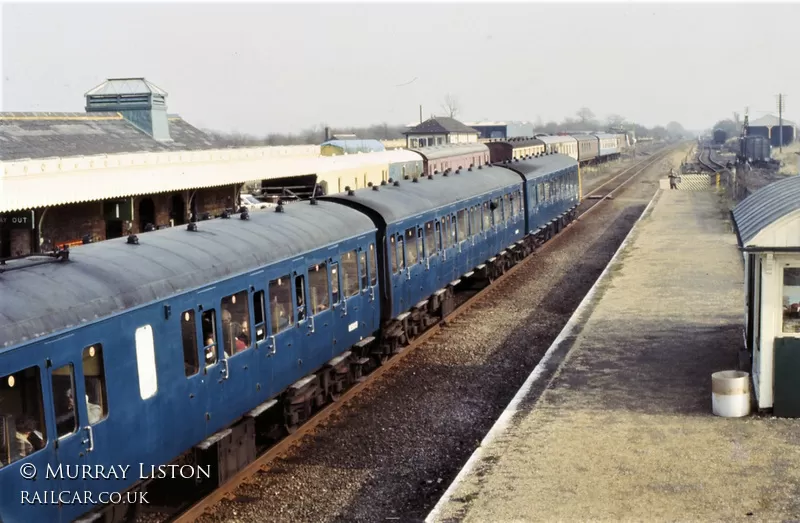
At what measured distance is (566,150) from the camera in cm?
7606

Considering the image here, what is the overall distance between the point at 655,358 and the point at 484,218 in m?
9.33

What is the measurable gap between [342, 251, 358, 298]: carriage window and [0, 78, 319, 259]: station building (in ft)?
8.43

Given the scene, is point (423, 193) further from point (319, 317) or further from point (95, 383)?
point (95, 383)

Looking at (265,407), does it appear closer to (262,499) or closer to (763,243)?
(262,499)

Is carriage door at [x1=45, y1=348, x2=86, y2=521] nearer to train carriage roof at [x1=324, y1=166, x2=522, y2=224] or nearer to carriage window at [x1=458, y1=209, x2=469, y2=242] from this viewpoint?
train carriage roof at [x1=324, y1=166, x2=522, y2=224]

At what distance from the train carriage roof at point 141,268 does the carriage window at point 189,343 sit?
12.0 inches

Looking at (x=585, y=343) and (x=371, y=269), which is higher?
(x=371, y=269)

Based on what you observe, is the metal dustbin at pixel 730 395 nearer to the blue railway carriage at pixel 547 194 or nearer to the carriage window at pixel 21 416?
the carriage window at pixel 21 416

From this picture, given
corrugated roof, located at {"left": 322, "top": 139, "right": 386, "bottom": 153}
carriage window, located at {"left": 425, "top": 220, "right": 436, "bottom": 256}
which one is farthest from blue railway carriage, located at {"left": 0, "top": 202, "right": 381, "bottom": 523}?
corrugated roof, located at {"left": 322, "top": 139, "right": 386, "bottom": 153}

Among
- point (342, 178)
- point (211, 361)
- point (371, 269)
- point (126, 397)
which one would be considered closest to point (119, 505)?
point (126, 397)

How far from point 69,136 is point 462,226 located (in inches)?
486

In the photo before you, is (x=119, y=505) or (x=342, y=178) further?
(x=342, y=178)

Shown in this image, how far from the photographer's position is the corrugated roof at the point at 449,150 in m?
48.7

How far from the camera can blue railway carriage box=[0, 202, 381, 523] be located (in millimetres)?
7809
